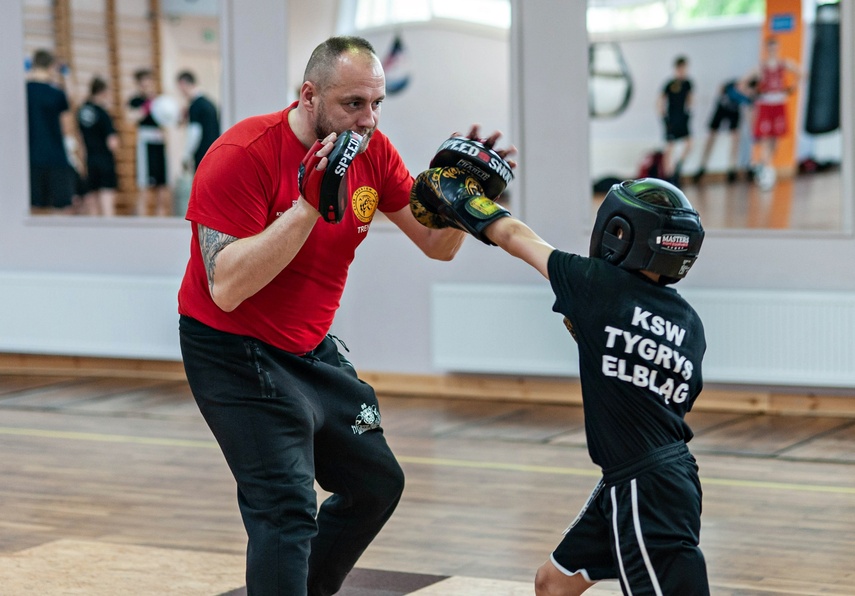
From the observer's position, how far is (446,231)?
10.7 feet

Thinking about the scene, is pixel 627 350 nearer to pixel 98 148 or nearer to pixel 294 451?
pixel 294 451

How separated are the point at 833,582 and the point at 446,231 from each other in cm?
175

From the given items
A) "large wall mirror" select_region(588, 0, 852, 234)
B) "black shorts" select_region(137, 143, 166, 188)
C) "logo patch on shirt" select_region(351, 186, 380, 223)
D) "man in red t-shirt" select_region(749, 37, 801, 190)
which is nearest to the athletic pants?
"logo patch on shirt" select_region(351, 186, 380, 223)

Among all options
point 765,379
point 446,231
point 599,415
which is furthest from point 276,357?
point 765,379

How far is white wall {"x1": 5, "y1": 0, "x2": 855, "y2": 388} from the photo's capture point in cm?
684

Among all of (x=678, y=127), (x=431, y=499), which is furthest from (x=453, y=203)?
(x=678, y=127)

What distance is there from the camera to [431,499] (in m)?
5.12

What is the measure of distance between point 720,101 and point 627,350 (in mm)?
9617

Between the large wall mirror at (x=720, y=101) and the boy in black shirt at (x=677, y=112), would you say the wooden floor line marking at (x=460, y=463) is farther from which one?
the boy in black shirt at (x=677, y=112)

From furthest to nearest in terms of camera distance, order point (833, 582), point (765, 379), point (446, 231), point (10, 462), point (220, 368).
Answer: point (765, 379) → point (10, 462) → point (833, 582) → point (446, 231) → point (220, 368)

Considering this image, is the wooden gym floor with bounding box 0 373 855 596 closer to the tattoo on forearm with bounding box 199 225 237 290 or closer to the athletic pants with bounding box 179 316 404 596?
the athletic pants with bounding box 179 316 404 596

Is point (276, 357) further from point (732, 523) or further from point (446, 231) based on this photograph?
point (732, 523)

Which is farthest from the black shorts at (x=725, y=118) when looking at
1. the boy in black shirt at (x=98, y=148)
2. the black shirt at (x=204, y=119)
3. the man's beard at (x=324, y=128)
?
the man's beard at (x=324, y=128)

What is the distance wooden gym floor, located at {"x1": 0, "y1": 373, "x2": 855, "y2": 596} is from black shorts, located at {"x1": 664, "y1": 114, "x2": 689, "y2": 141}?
16.3ft
